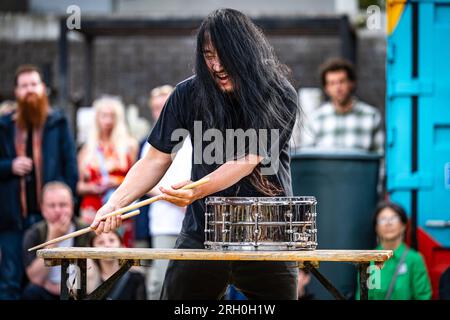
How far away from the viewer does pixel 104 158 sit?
320 inches

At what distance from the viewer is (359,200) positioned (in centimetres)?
735

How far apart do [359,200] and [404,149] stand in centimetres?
47

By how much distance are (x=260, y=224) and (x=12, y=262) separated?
3530 millimetres

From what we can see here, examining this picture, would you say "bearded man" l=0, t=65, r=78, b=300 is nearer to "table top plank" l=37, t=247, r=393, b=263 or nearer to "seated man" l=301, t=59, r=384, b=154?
"seated man" l=301, t=59, r=384, b=154

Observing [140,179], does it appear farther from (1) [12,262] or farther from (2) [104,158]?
(2) [104,158]

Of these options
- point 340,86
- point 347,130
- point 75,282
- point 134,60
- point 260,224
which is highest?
point 134,60

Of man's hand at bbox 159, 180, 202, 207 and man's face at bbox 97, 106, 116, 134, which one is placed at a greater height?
man's face at bbox 97, 106, 116, 134

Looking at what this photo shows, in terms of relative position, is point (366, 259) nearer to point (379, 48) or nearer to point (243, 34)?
point (243, 34)

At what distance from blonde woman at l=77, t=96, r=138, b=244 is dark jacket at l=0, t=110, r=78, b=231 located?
306 millimetres

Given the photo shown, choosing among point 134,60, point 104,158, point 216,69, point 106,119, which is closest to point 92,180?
point 104,158

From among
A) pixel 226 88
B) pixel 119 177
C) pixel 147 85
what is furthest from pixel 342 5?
pixel 226 88

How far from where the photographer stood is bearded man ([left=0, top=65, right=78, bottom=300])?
7.68 meters

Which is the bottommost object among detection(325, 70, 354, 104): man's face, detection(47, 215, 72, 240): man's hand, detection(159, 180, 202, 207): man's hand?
detection(47, 215, 72, 240): man's hand

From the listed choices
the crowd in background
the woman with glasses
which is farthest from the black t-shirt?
the crowd in background
